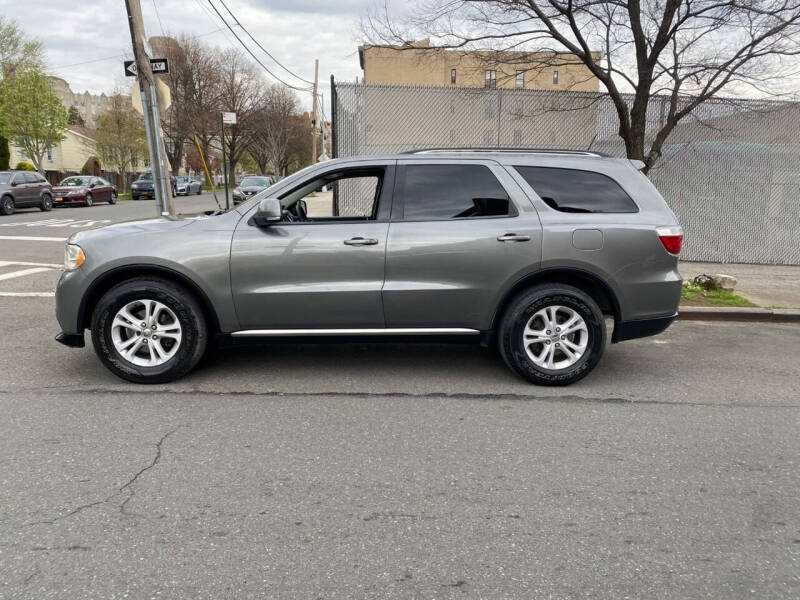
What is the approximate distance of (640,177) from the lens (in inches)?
202

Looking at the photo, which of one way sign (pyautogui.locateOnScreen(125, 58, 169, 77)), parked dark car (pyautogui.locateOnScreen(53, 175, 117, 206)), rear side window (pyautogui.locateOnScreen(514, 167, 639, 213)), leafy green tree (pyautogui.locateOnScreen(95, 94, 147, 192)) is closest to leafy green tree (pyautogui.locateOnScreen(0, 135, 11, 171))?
leafy green tree (pyautogui.locateOnScreen(95, 94, 147, 192))

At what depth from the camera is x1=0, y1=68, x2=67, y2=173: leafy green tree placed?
35.3 m

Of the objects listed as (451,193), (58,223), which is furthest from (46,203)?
(451,193)

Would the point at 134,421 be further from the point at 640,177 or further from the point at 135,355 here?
the point at 640,177

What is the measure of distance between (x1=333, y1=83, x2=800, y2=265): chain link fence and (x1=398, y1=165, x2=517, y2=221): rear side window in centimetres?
556


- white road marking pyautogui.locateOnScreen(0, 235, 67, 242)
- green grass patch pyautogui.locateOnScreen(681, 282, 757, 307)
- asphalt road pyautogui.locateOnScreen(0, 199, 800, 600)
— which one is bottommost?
asphalt road pyautogui.locateOnScreen(0, 199, 800, 600)

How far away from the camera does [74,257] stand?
4.73 metres

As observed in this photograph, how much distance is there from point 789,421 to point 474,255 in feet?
8.31

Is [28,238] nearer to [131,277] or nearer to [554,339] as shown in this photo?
[131,277]

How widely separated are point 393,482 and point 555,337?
2178 mm

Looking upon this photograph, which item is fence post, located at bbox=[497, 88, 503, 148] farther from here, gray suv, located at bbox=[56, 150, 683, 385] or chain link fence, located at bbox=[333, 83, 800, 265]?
gray suv, located at bbox=[56, 150, 683, 385]

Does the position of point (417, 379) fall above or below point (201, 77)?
below

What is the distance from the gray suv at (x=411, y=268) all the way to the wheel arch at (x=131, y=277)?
0.01 metres

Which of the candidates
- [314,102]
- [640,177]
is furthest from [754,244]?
[314,102]
